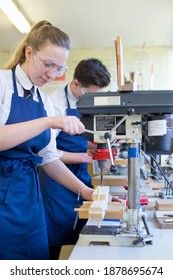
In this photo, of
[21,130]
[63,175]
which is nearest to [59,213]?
[63,175]

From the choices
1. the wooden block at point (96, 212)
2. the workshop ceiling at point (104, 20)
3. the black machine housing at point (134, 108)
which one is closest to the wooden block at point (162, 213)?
the black machine housing at point (134, 108)

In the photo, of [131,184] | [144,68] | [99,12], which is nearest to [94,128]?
[131,184]

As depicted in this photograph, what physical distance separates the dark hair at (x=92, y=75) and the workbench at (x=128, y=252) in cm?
112

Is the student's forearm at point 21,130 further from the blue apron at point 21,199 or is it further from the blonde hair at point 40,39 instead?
the blonde hair at point 40,39

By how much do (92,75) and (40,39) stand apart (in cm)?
65

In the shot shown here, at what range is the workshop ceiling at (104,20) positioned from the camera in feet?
12.5

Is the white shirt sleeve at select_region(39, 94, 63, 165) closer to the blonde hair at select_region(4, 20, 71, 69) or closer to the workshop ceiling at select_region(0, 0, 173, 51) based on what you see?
the blonde hair at select_region(4, 20, 71, 69)

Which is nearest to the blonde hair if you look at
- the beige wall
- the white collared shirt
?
the white collared shirt

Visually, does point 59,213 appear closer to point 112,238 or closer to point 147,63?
point 112,238

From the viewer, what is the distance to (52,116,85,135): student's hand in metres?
1.09

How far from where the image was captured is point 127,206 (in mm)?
1188

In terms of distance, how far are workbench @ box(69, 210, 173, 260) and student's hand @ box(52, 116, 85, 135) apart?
372 mm
